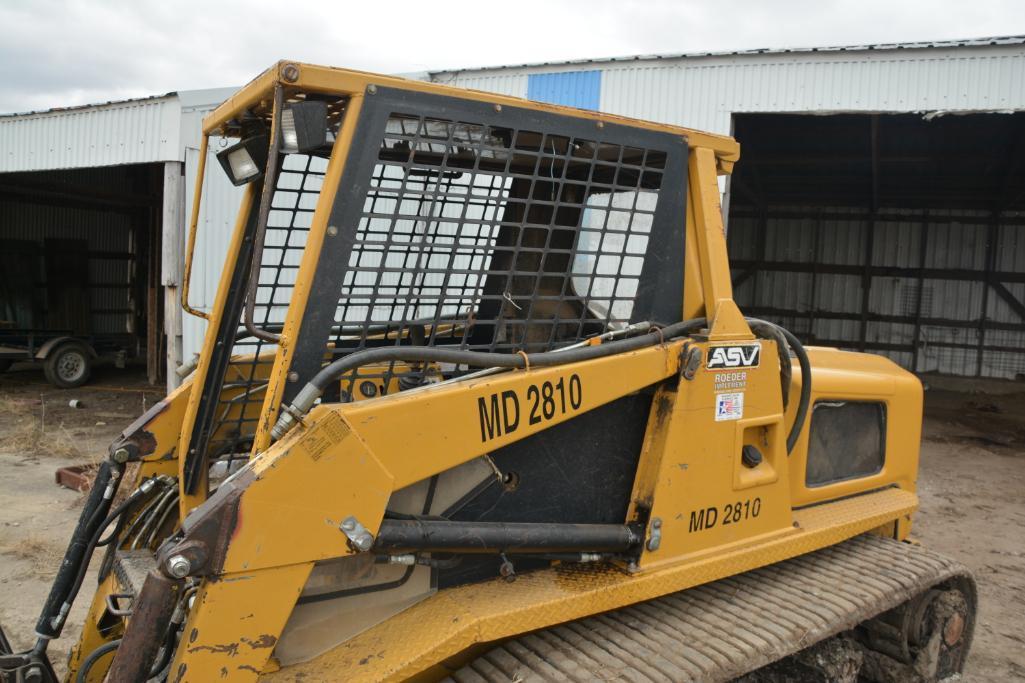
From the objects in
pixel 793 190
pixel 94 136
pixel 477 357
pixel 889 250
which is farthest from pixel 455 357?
pixel 889 250

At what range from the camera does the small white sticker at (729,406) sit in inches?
116

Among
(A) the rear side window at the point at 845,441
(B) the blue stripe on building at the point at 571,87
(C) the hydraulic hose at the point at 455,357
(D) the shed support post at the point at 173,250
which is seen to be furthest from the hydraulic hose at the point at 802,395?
(D) the shed support post at the point at 173,250

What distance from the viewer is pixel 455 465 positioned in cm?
237

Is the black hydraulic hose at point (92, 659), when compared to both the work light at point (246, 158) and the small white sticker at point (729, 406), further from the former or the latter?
the small white sticker at point (729, 406)

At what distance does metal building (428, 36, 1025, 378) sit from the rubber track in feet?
17.9

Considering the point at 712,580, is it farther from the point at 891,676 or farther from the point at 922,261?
the point at 922,261

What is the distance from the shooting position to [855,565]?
366 centimetres

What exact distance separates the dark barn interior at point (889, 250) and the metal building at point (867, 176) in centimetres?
3

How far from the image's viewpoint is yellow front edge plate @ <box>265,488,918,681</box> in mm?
2225

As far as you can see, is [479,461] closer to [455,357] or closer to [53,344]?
[455,357]

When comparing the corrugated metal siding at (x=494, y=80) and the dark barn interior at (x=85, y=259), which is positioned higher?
the corrugated metal siding at (x=494, y=80)

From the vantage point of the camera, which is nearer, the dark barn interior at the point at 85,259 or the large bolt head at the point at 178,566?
the large bolt head at the point at 178,566

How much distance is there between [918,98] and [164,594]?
29.8 feet

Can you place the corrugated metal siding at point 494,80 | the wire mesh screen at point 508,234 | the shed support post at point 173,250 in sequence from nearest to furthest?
1. the wire mesh screen at point 508,234
2. the shed support post at point 173,250
3. the corrugated metal siding at point 494,80
